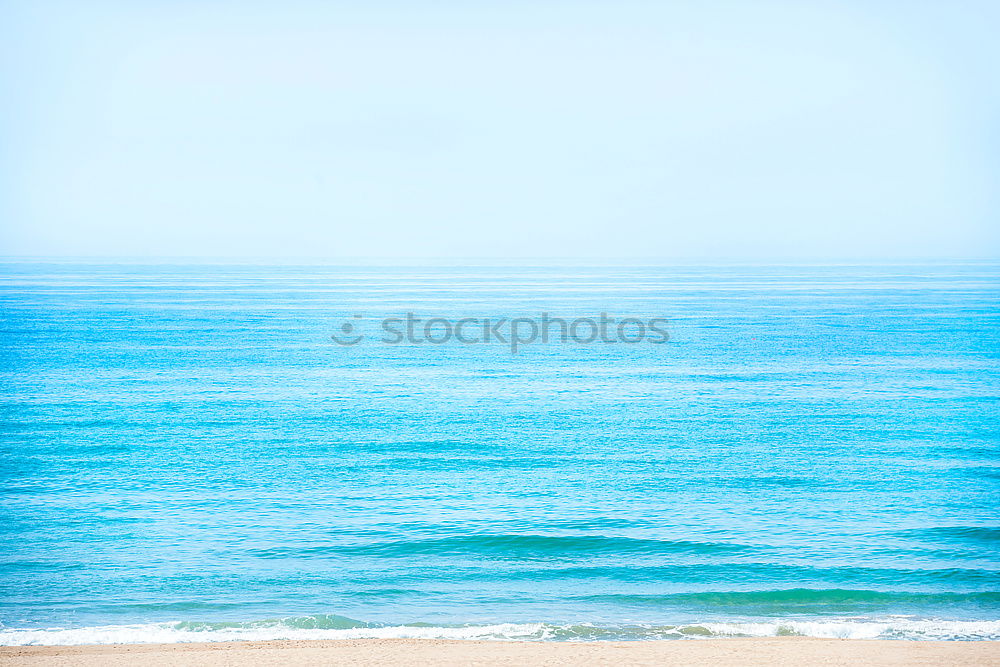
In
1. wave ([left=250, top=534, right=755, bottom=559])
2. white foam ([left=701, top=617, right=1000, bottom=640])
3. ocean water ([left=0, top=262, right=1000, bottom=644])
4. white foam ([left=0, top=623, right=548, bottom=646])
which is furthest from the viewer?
wave ([left=250, top=534, right=755, bottom=559])

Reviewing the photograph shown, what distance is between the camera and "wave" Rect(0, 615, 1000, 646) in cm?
2027

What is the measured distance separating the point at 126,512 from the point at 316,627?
11.1 metres

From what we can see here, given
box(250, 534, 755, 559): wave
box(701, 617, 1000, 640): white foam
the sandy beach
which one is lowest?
box(250, 534, 755, 559): wave

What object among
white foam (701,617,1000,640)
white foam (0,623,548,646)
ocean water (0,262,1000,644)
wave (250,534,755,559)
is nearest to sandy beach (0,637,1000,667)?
white foam (0,623,548,646)

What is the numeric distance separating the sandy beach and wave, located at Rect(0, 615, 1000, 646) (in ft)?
3.03

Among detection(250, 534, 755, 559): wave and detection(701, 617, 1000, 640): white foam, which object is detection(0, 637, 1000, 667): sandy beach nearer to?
detection(701, 617, 1000, 640): white foam

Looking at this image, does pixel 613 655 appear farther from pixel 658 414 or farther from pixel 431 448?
pixel 658 414

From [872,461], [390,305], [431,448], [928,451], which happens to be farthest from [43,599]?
[390,305]

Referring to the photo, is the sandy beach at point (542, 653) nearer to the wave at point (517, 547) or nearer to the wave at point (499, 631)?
the wave at point (499, 631)

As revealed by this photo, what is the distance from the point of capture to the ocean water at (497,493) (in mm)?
22312

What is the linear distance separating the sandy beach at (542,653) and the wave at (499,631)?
3.03 feet

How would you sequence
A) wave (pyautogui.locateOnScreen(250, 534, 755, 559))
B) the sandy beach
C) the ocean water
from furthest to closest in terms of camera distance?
wave (pyautogui.locateOnScreen(250, 534, 755, 559)), the ocean water, the sandy beach

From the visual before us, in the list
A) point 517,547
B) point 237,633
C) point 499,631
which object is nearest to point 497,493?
point 517,547

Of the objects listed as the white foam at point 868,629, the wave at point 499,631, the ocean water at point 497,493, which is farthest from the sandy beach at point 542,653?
the ocean water at point 497,493
